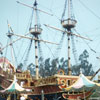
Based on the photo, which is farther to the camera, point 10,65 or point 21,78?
point 10,65

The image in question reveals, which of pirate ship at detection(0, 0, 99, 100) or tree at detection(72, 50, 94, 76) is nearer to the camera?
pirate ship at detection(0, 0, 99, 100)

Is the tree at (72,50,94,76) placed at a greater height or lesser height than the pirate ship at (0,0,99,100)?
greater

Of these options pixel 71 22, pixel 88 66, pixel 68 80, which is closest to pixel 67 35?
pixel 71 22

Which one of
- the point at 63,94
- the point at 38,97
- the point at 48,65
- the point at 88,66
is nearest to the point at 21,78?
the point at 38,97

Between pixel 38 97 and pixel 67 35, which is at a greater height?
pixel 67 35

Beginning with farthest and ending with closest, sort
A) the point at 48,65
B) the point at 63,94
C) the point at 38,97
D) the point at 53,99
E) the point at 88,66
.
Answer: the point at 48,65 < the point at 88,66 < the point at 38,97 < the point at 53,99 < the point at 63,94

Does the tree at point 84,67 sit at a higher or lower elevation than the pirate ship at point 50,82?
higher

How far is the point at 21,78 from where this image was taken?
27.4 meters

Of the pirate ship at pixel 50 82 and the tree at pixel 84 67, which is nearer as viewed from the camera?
the pirate ship at pixel 50 82

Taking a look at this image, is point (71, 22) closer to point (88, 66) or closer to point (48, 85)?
point (48, 85)

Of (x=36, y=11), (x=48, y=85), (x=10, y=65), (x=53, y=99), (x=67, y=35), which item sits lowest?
(x=53, y=99)

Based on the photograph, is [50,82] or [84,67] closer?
[50,82]

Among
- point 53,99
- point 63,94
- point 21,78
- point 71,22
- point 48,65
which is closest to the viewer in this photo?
point 63,94

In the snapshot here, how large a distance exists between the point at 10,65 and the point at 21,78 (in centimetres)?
760
